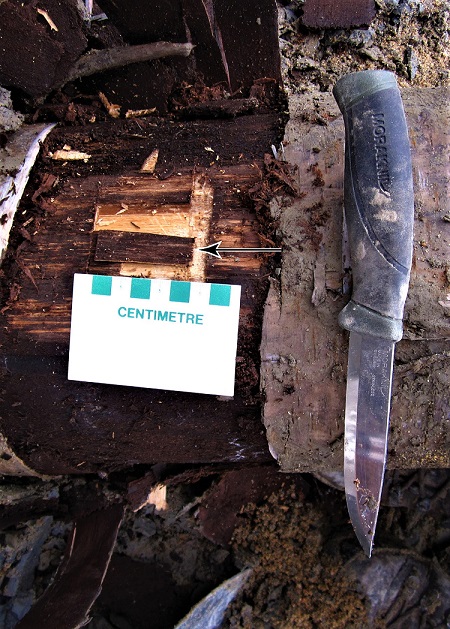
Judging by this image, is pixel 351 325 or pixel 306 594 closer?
pixel 351 325

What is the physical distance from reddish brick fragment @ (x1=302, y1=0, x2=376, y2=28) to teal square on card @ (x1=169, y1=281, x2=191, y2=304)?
1.78 metres

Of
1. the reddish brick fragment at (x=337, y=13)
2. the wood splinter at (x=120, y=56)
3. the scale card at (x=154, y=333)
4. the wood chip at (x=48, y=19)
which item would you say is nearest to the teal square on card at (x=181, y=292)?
the scale card at (x=154, y=333)

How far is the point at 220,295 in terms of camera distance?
1593 millimetres

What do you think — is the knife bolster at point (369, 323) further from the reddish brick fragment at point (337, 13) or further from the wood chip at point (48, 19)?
the reddish brick fragment at point (337, 13)

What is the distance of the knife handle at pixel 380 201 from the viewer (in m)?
1.43

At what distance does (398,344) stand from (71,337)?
1063 mm

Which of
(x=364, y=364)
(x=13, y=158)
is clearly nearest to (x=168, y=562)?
(x=364, y=364)

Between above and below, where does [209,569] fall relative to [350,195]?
below

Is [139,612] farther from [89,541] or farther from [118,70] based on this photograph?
[118,70]

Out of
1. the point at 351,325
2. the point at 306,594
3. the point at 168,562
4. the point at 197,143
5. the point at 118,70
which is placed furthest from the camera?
the point at 168,562

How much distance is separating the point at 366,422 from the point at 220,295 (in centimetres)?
61

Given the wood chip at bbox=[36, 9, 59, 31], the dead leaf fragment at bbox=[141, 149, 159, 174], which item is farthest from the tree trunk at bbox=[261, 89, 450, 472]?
the wood chip at bbox=[36, 9, 59, 31]

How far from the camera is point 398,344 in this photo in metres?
1.58

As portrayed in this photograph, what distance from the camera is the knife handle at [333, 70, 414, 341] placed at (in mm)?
1430
